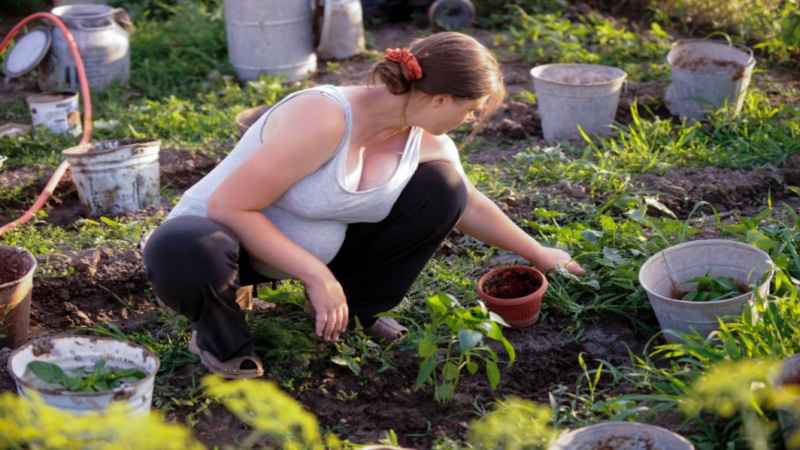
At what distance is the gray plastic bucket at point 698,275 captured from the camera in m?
3.07

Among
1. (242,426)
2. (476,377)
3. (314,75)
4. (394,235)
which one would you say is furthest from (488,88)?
(314,75)

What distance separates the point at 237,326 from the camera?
3041 millimetres

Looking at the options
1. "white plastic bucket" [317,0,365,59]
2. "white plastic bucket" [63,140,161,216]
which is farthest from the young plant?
"white plastic bucket" [317,0,365,59]

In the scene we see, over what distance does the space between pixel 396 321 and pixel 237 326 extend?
60 centimetres

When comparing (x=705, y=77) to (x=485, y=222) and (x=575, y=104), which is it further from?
(x=485, y=222)

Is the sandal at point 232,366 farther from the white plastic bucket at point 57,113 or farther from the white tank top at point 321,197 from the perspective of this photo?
the white plastic bucket at point 57,113

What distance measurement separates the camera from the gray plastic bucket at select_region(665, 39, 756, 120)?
5.12 meters

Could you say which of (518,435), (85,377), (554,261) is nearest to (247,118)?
(554,261)

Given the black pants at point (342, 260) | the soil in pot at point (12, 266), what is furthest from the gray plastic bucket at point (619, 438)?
the soil in pot at point (12, 266)

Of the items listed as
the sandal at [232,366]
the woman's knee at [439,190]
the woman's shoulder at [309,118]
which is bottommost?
the sandal at [232,366]

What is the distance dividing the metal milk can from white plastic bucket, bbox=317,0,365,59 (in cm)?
118

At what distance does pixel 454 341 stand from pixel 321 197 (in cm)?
57

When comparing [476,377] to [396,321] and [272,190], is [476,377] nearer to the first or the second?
[396,321]

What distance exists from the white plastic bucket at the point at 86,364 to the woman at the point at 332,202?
0.22 metres
